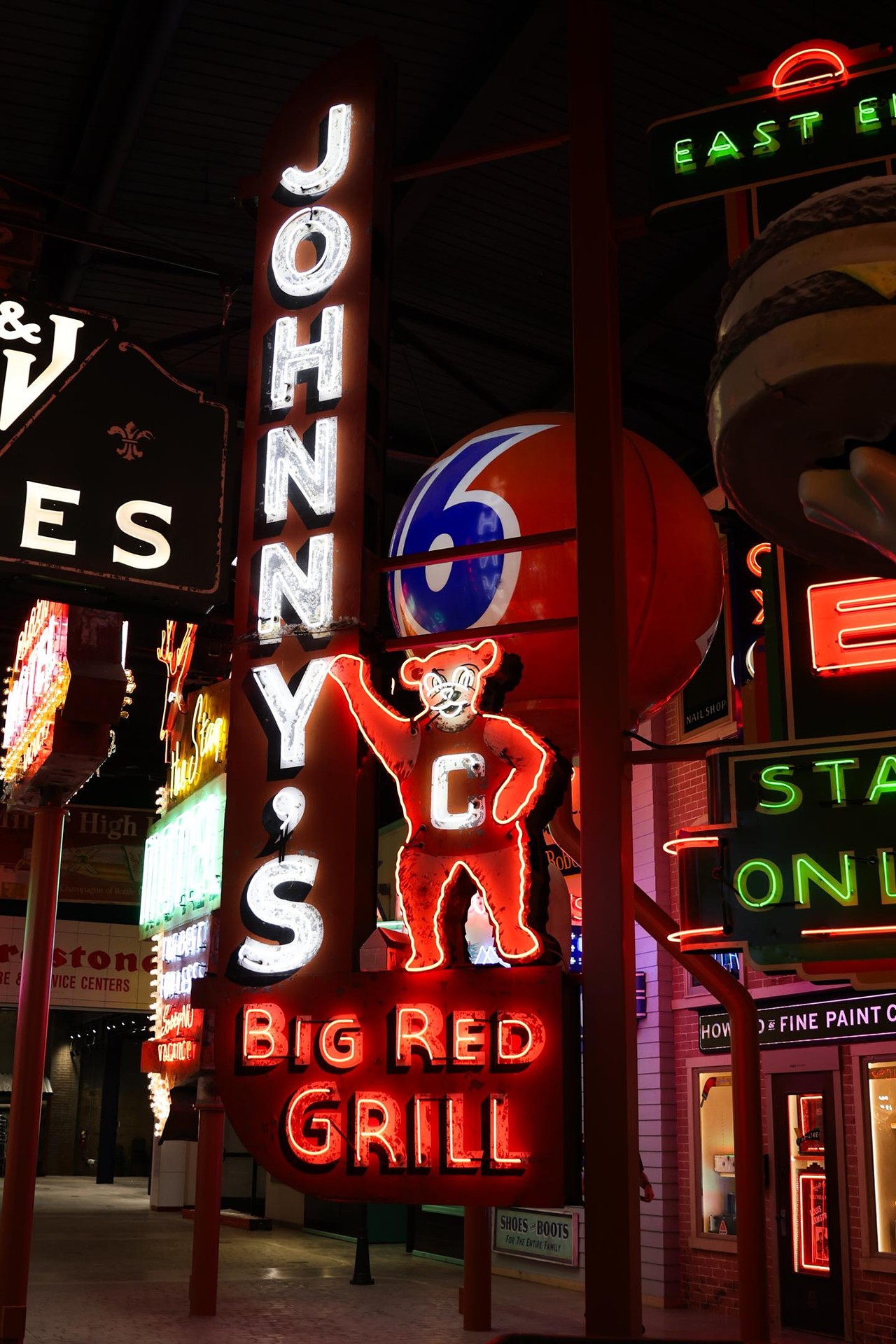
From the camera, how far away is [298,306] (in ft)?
27.7

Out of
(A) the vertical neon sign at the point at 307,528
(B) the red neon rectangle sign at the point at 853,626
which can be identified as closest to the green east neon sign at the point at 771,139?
(A) the vertical neon sign at the point at 307,528

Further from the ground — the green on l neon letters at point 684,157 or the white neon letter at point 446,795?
the green on l neon letters at point 684,157

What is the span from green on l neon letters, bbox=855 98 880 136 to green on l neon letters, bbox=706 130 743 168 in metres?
0.62

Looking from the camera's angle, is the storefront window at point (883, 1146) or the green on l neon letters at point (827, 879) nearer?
the green on l neon letters at point (827, 879)

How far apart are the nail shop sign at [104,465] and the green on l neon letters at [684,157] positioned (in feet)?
10.0

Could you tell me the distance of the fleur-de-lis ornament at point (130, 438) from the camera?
8.11 m

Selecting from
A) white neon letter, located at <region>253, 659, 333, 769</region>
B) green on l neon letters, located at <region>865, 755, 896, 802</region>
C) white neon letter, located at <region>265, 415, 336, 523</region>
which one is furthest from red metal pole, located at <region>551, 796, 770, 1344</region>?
white neon letter, located at <region>265, 415, 336, 523</region>

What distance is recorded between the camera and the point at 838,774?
20.8ft

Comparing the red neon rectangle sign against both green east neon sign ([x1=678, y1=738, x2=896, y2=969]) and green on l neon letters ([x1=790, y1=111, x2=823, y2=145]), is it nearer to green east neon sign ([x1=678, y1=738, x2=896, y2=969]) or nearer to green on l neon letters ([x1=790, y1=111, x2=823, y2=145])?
green east neon sign ([x1=678, y1=738, x2=896, y2=969])

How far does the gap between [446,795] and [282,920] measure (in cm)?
123

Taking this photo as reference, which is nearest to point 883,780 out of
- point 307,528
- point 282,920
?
point 282,920

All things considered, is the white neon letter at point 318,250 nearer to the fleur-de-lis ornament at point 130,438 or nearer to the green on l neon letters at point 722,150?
the fleur-de-lis ornament at point 130,438

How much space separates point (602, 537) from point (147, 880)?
1216cm

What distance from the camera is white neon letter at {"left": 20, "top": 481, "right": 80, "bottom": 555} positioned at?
300 inches
